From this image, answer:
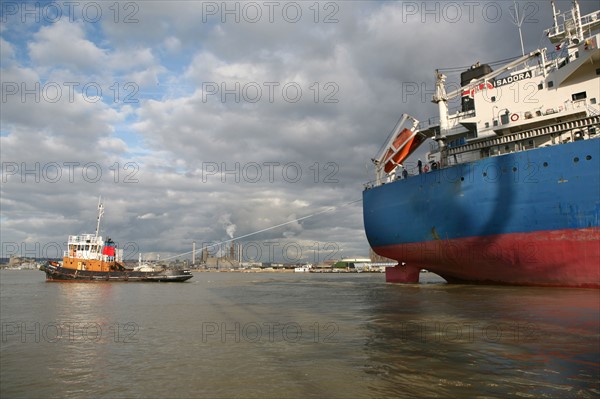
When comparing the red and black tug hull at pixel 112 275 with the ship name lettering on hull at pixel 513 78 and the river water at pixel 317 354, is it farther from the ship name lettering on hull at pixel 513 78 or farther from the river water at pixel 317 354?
the ship name lettering on hull at pixel 513 78

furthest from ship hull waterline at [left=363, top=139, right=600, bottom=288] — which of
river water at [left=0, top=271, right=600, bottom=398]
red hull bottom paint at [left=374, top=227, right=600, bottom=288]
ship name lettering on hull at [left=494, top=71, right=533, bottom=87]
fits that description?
ship name lettering on hull at [left=494, top=71, right=533, bottom=87]

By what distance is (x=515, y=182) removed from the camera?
19.4 meters

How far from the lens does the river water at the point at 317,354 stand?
580 cm

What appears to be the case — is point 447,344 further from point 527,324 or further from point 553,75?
point 553,75

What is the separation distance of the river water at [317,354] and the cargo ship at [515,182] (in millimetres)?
5161

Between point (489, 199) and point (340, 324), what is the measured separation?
42.8 feet

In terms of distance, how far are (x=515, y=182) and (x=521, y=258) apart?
3933 millimetres

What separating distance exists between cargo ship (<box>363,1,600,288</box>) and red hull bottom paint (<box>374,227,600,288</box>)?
0.15 ft

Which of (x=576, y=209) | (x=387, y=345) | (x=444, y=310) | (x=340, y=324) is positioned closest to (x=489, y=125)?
(x=576, y=209)

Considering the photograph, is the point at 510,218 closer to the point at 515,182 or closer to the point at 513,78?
the point at 515,182

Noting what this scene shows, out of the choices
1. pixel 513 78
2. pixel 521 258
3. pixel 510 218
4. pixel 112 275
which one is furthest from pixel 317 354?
pixel 112 275

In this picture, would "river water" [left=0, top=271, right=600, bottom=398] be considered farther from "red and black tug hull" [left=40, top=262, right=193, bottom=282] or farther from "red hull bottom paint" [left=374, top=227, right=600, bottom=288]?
"red and black tug hull" [left=40, top=262, right=193, bottom=282]

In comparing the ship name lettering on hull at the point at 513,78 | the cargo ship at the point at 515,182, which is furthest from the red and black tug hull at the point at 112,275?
→ the ship name lettering on hull at the point at 513,78

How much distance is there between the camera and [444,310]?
14000 millimetres
